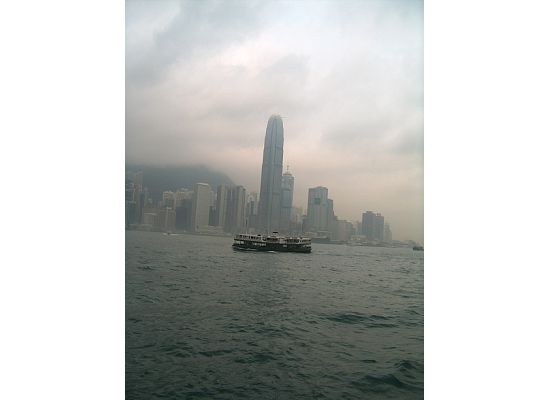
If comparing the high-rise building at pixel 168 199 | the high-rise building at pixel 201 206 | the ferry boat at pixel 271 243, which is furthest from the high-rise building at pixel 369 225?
the high-rise building at pixel 168 199

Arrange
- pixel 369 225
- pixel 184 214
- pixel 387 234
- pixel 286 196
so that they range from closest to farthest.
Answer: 1. pixel 387 234
2. pixel 369 225
3. pixel 286 196
4. pixel 184 214

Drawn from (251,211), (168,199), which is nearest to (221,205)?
(251,211)

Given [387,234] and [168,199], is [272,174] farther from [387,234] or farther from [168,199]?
[387,234]

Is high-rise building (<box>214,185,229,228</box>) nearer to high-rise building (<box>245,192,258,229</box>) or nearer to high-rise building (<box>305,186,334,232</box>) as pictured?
high-rise building (<box>245,192,258,229</box>)
